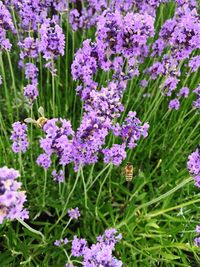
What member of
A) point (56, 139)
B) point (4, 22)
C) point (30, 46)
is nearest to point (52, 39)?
point (4, 22)

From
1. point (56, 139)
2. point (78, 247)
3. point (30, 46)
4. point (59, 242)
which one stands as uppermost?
point (30, 46)

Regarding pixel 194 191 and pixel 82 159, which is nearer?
pixel 82 159

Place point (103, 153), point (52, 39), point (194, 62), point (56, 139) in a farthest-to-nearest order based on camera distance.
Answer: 1. point (194, 62)
2. point (103, 153)
3. point (52, 39)
4. point (56, 139)

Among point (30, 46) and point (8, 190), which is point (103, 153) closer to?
point (30, 46)

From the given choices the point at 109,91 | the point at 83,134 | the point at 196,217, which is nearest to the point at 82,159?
the point at 83,134

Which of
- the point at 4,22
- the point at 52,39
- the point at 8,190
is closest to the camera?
the point at 8,190

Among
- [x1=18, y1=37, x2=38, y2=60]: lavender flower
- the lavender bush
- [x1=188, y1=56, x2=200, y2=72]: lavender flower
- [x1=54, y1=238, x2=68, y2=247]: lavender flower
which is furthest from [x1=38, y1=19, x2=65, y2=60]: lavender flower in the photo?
[x1=54, y1=238, x2=68, y2=247]: lavender flower

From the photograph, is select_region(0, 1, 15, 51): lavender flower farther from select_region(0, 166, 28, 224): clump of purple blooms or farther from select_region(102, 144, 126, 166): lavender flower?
select_region(0, 166, 28, 224): clump of purple blooms

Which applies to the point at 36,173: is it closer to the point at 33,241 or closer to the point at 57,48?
the point at 33,241

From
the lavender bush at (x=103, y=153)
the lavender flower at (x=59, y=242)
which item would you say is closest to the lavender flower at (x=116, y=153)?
the lavender bush at (x=103, y=153)
